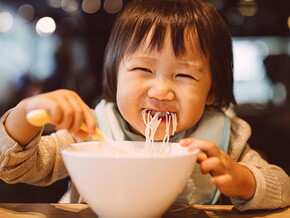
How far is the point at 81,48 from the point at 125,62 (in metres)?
1.10

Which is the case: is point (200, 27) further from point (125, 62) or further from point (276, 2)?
point (276, 2)

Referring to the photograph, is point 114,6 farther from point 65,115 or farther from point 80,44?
point 65,115

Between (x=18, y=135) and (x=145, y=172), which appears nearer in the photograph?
(x=145, y=172)

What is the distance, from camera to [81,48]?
1909 mm

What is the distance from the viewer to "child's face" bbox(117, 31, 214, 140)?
785 millimetres

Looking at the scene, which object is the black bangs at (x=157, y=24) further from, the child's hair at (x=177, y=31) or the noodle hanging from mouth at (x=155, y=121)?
the noodle hanging from mouth at (x=155, y=121)

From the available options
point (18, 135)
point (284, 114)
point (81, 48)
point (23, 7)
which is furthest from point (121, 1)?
point (18, 135)

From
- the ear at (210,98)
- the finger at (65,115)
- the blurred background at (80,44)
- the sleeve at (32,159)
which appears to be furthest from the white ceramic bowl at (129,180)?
the blurred background at (80,44)

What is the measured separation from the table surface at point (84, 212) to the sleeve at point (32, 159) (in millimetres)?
64

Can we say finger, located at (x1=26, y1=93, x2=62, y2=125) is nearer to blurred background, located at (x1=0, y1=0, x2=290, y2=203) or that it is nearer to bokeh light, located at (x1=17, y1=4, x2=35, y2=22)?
blurred background, located at (x1=0, y1=0, x2=290, y2=203)

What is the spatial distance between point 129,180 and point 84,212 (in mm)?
198

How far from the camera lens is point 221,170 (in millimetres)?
657

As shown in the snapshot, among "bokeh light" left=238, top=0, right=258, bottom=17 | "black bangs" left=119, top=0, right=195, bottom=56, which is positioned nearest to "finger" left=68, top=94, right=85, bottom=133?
"black bangs" left=119, top=0, right=195, bottom=56

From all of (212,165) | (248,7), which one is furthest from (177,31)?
(248,7)
